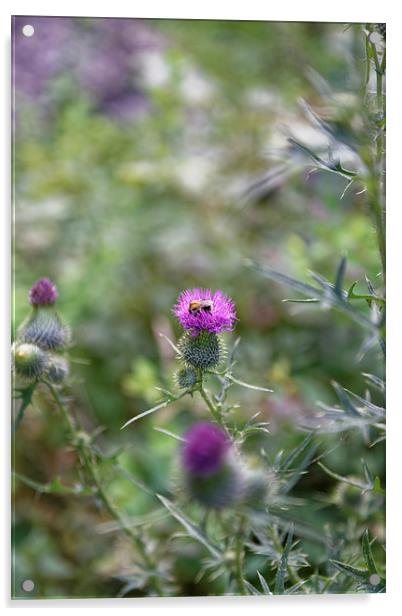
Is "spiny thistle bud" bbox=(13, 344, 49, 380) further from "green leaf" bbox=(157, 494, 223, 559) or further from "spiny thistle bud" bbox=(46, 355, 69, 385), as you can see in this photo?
"green leaf" bbox=(157, 494, 223, 559)

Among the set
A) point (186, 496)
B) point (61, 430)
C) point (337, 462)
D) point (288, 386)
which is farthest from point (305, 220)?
point (186, 496)

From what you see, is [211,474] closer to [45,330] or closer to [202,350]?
[202,350]

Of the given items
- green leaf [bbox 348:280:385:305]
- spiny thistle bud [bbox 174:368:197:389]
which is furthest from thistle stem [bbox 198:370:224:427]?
green leaf [bbox 348:280:385:305]

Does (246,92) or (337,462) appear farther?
(246,92)

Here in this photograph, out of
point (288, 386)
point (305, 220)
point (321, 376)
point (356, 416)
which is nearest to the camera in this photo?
point (356, 416)

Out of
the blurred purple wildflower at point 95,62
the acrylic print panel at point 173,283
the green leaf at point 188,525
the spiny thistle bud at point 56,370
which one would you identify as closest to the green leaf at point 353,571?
the acrylic print panel at point 173,283

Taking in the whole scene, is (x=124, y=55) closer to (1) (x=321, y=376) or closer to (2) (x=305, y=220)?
(2) (x=305, y=220)
